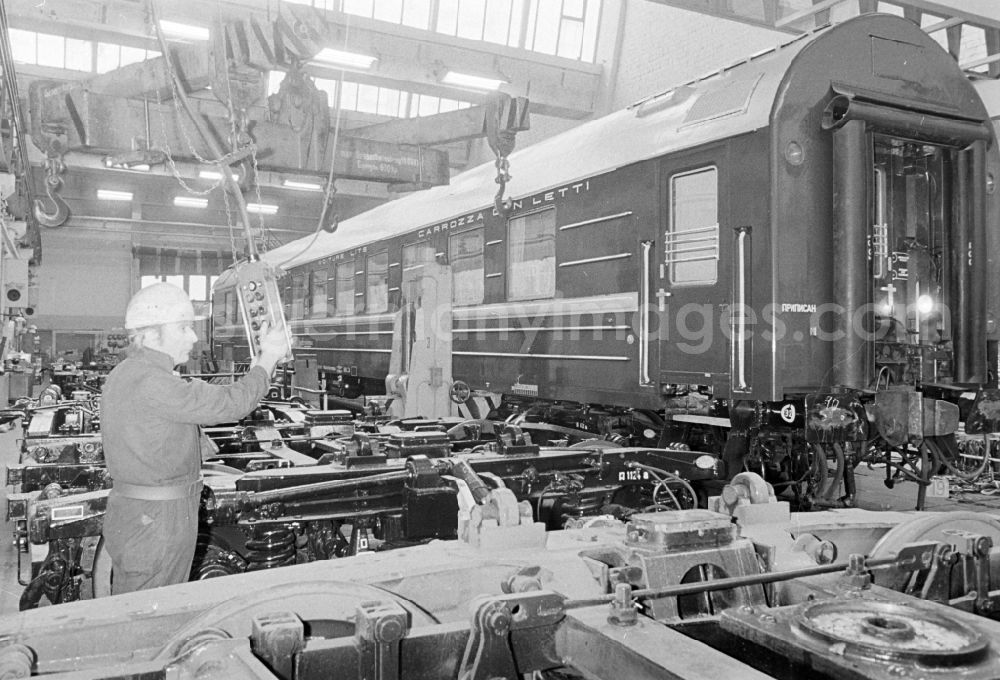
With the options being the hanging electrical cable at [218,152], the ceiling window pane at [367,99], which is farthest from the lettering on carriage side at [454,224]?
the ceiling window pane at [367,99]

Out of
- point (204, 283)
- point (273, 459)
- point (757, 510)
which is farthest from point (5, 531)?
point (204, 283)

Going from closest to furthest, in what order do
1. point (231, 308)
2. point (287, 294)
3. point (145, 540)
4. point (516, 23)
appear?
point (145, 540), point (287, 294), point (516, 23), point (231, 308)

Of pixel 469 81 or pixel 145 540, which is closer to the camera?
pixel 145 540

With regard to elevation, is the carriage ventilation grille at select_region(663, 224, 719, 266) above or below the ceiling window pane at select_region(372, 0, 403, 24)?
below

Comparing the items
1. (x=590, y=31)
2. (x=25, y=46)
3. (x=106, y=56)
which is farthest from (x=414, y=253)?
(x=25, y=46)

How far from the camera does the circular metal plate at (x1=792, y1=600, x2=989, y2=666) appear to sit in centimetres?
168

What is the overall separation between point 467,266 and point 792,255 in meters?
4.05

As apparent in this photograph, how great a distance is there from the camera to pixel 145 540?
3090 mm

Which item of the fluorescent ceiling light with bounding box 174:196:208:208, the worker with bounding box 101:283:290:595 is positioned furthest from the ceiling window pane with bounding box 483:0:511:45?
the worker with bounding box 101:283:290:595

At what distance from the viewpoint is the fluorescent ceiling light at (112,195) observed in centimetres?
2653

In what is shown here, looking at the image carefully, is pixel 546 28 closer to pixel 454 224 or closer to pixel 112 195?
pixel 454 224

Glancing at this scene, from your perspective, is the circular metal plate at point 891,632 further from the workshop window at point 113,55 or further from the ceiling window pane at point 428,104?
the ceiling window pane at point 428,104

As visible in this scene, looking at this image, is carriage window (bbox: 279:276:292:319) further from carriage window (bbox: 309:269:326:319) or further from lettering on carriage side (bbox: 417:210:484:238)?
lettering on carriage side (bbox: 417:210:484:238)

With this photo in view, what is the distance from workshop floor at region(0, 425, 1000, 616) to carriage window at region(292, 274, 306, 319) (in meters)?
5.32
